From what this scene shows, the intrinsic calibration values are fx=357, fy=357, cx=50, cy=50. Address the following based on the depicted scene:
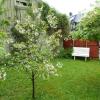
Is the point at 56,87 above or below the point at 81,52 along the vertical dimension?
below

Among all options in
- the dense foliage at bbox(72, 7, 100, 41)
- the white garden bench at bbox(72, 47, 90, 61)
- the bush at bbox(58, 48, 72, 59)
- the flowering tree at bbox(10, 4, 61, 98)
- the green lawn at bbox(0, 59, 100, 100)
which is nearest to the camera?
the flowering tree at bbox(10, 4, 61, 98)

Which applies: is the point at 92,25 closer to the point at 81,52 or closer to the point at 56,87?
the point at 56,87

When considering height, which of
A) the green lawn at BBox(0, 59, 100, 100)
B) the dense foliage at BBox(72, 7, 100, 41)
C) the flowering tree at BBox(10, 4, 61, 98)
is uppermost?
the dense foliage at BBox(72, 7, 100, 41)

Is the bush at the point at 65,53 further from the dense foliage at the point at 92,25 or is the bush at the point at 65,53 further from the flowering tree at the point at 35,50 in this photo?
the flowering tree at the point at 35,50

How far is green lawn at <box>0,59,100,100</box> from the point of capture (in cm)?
1218

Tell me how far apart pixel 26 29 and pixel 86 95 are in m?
3.12

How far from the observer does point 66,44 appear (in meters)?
28.3

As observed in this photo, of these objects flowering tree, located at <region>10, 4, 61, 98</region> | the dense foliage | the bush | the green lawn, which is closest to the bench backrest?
the bush

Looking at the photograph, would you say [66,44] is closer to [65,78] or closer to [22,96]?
[65,78]

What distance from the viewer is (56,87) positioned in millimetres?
13773

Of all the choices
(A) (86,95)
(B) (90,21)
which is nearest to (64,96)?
(A) (86,95)

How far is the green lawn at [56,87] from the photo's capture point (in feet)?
40.0

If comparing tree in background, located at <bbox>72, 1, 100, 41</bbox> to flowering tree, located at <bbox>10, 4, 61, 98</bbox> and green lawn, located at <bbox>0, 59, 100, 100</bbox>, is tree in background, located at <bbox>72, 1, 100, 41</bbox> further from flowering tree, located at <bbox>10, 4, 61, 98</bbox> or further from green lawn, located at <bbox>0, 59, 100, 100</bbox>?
flowering tree, located at <bbox>10, 4, 61, 98</bbox>

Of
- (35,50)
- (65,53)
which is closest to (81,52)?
(65,53)
